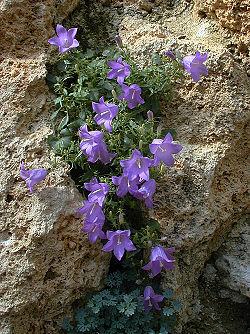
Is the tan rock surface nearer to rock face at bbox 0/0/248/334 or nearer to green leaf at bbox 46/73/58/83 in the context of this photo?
rock face at bbox 0/0/248/334

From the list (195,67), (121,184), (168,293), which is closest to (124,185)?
(121,184)

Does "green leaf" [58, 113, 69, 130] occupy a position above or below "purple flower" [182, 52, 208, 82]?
below

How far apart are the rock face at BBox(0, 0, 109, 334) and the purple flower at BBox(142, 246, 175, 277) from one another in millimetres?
359

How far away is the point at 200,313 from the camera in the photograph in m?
2.71

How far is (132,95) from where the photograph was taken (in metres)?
2.69

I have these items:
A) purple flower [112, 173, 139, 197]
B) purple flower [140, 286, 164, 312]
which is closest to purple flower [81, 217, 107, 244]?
purple flower [112, 173, 139, 197]

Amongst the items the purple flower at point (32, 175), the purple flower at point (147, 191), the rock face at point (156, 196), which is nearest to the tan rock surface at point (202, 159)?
the rock face at point (156, 196)

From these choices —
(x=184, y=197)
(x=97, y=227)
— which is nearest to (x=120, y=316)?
(x=97, y=227)

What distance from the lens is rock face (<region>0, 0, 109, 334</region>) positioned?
2.38m

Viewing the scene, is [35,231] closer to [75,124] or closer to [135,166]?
[135,166]

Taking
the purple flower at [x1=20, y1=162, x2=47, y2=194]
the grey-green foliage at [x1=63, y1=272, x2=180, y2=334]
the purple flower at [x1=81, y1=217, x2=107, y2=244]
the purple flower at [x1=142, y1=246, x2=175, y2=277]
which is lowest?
the grey-green foliage at [x1=63, y1=272, x2=180, y2=334]

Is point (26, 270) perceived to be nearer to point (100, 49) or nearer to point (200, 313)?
point (200, 313)

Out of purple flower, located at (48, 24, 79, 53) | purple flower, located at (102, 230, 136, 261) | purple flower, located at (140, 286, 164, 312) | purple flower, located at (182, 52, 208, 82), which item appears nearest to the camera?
purple flower, located at (102, 230, 136, 261)

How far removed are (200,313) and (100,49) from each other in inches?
83.0
